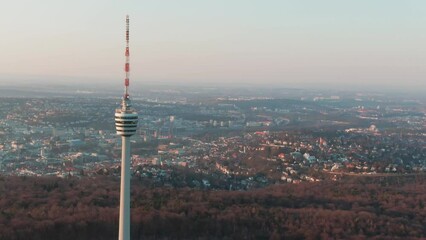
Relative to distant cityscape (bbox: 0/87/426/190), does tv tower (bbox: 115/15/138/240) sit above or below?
above

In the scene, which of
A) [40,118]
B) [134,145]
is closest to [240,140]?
[134,145]

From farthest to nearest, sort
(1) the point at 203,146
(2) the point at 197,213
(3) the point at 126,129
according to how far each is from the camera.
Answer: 1. (1) the point at 203,146
2. (2) the point at 197,213
3. (3) the point at 126,129

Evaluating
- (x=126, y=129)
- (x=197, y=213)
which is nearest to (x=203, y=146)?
(x=197, y=213)

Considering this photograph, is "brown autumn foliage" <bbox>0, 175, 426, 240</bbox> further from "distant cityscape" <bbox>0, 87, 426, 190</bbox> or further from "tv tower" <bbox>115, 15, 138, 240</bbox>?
"distant cityscape" <bbox>0, 87, 426, 190</bbox>

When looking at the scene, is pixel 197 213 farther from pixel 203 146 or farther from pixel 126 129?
pixel 203 146

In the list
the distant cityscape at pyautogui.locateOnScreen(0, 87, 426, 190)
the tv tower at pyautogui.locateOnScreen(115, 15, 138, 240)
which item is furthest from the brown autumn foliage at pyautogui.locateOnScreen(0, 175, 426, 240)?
the distant cityscape at pyautogui.locateOnScreen(0, 87, 426, 190)

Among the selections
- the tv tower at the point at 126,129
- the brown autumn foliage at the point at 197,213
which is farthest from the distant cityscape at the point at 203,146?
Result: the tv tower at the point at 126,129
